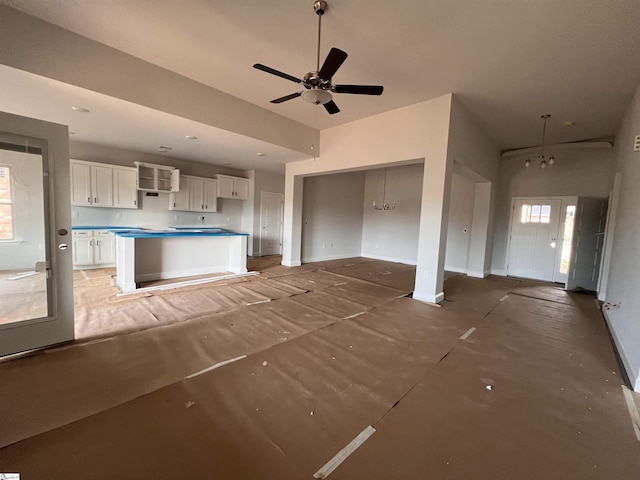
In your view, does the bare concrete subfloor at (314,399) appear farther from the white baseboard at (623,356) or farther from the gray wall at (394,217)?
the gray wall at (394,217)

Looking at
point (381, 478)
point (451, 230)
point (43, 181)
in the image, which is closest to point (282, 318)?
point (381, 478)

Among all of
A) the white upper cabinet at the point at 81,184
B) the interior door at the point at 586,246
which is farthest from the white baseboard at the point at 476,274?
the white upper cabinet at the point at 81,184

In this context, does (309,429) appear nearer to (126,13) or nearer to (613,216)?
(126,13)

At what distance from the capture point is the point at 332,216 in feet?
26.2

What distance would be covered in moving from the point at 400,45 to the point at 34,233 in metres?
4.06

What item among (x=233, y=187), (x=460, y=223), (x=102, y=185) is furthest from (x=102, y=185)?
(x=460, y=223)

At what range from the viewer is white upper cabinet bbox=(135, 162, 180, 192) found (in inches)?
234

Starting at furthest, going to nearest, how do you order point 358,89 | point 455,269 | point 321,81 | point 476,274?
point 455,269 → point 476,274 → point 358,89 → point 321,81

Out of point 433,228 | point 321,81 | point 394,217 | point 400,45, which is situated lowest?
point 433,228

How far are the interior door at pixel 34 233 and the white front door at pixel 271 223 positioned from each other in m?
5.47

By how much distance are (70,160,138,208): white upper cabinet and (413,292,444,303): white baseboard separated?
6.27m

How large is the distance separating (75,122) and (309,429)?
17.3 ft

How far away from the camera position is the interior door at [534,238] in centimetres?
598

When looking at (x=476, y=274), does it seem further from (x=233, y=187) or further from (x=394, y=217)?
(x=233, y=187)
